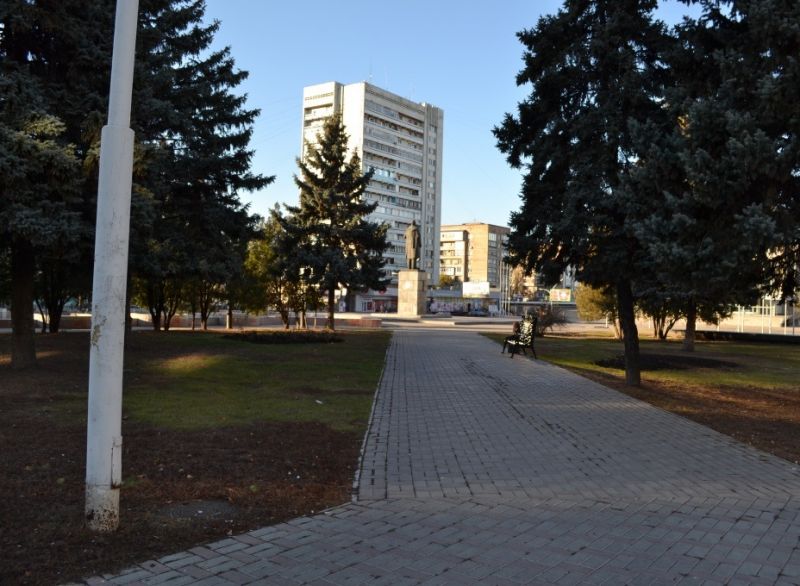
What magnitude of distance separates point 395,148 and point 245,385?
114 metres

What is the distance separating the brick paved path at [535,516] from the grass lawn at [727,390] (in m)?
0.75

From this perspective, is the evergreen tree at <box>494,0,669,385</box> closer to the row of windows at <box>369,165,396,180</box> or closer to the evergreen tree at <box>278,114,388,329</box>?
the evergreen tree at <box>278,114,388,329</box>

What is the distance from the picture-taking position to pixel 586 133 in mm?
12375

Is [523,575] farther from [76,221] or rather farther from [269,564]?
[76,221]

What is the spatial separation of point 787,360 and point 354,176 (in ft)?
71.0

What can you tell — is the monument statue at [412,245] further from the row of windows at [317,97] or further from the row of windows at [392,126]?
the row of windows at [317,97]

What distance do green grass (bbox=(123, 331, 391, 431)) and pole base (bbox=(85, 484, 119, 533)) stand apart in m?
3.58

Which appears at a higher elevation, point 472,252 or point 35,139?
point 472,252

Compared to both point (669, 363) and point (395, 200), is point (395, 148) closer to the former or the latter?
point (395, 200)

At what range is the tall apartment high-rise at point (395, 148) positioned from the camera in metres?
115

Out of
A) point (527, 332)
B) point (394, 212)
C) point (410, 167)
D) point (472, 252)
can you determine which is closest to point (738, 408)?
point (527, 332)

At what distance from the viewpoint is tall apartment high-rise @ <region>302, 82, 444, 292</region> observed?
115312mm

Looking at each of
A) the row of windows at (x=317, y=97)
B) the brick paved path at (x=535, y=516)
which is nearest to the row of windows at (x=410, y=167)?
the row of windows at (x=317, y=97)

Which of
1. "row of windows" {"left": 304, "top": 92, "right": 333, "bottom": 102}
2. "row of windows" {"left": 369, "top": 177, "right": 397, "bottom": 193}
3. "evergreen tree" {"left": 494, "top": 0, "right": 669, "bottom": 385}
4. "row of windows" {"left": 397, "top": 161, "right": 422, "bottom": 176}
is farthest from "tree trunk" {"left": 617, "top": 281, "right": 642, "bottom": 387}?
"row of windows" {"left": 304, "top": 92, "right": 333, "bottom": 102}
